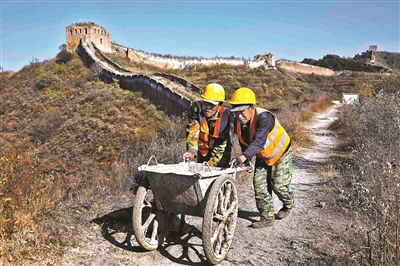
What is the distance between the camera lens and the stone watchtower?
33.7m

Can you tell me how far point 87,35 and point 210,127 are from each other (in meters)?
32.7

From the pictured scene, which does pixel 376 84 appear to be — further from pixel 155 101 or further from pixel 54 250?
pixel 54 250

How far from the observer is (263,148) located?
4.05 metres

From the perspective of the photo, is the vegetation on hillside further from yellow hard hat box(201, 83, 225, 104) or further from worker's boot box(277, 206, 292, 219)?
yellow hard hat box(201, 83, 225, 104)

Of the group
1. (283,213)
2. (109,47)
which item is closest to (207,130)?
(283,213)

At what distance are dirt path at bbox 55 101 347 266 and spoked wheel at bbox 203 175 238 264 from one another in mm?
227

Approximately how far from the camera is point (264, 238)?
4.29 metres

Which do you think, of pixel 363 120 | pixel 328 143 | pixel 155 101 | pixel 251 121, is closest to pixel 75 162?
pixel 155 101

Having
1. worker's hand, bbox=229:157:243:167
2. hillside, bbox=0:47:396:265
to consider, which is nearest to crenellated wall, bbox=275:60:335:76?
hillside, bbox=0:47:396:265

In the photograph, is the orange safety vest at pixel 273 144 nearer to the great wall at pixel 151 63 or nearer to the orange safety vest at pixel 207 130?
the orange safety vest at pixel 207 130

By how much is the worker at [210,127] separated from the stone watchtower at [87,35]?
1242 inches

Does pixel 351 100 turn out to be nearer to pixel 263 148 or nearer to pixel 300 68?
pixel 263 148

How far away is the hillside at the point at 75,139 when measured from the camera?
3.93 meters

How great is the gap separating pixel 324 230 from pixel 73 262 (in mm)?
3010
